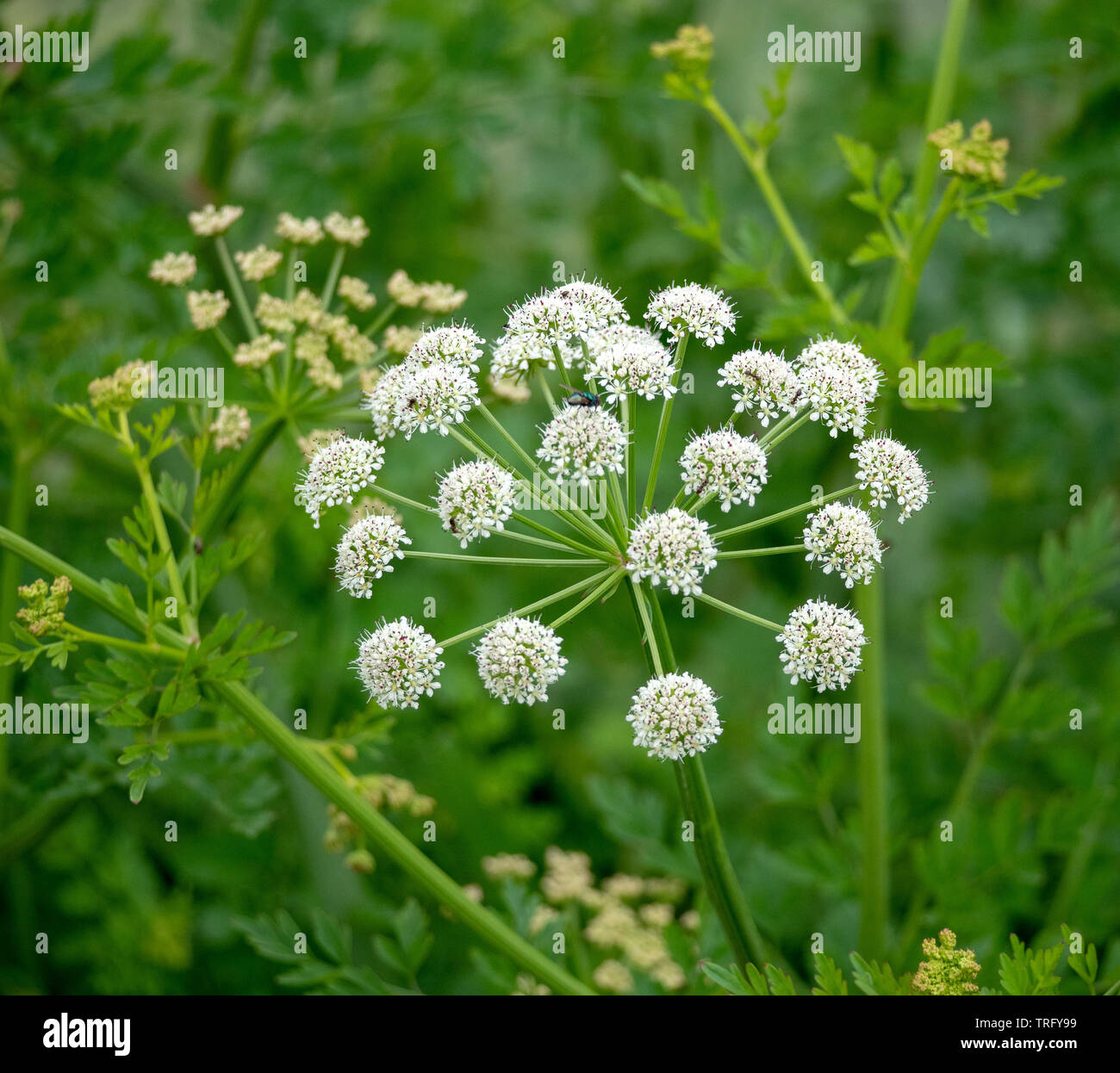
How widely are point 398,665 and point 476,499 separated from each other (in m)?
0.26

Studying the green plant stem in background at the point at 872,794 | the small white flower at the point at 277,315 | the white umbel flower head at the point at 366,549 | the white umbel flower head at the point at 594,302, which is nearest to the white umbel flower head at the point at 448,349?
the white umbel flower head at the point at 594,302

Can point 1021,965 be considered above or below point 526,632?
below

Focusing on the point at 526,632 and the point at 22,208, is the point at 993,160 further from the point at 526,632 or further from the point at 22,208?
the point at 22,208

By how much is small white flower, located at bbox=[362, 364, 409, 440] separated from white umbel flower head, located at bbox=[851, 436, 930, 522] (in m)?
0.67

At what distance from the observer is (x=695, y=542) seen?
141 cm

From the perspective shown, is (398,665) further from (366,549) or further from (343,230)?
(343,230)

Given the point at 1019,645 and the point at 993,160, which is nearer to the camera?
the point at 993,160

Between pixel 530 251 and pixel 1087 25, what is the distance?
6.25 feet

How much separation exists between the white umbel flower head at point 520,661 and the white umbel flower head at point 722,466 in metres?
0.30

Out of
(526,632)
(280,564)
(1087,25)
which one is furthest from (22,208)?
(1087,25)

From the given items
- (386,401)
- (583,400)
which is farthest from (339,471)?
(583,400)

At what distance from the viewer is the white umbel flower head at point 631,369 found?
4.97ft

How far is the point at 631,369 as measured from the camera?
152 centimetres
